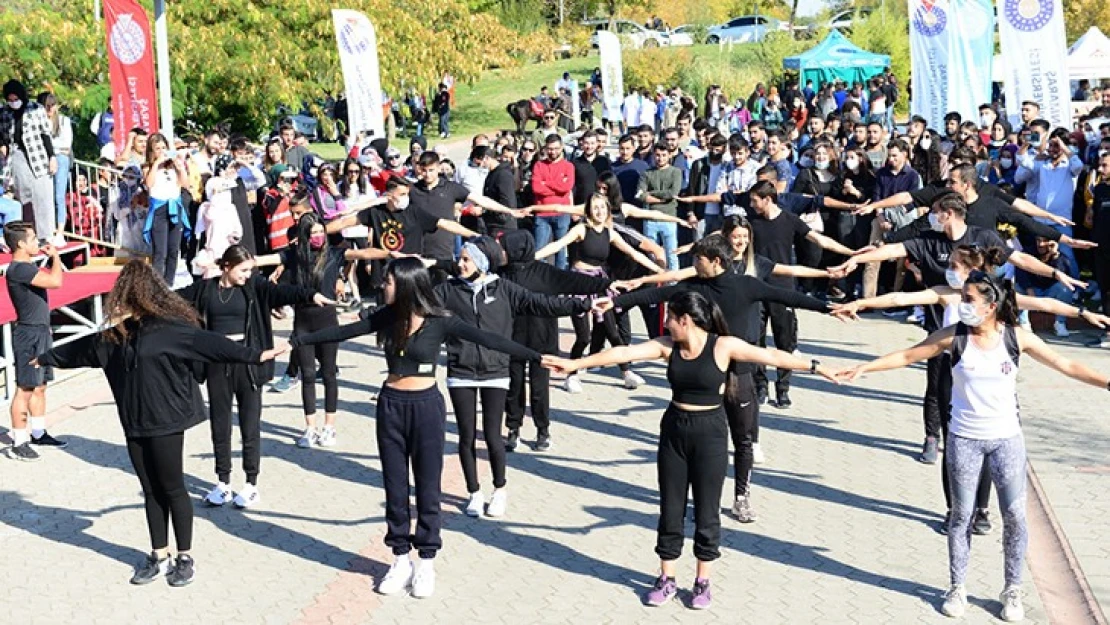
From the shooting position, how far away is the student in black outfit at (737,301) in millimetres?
8898

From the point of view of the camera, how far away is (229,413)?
9.73 meters

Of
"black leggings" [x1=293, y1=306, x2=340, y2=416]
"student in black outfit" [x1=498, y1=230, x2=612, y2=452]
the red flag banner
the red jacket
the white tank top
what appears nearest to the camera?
the white tank top

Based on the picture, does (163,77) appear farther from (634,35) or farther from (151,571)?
(634,35)

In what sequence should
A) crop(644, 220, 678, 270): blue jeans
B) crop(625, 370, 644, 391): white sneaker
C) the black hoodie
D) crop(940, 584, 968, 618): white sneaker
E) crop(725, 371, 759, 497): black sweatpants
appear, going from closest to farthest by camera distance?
crop(940, 584, 968, 618): white sneaker < crop(725, 371, 759, 497): black sweatpants < the black hoodie < crop(625, 370, 644, 391): white sneaker < crop(644, 220, 678, 270): blue jeans

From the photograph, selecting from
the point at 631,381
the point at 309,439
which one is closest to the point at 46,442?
the point at 309,439

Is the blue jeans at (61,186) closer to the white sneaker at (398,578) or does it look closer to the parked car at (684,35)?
the white sneaker at (398,578)

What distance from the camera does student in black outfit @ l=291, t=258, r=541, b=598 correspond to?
26.4 ft

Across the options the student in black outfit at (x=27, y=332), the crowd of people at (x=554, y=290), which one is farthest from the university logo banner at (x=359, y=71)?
the student in black outfit at (x=27, y=332)

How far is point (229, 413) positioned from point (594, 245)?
12.0 feet

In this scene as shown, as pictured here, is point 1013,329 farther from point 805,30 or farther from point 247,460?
point 805,30

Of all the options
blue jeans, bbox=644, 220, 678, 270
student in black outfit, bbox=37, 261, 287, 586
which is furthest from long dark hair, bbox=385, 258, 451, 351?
blue jeans, bbox=644, 220, 678, 270

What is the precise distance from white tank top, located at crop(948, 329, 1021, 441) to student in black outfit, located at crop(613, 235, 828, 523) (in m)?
1.12

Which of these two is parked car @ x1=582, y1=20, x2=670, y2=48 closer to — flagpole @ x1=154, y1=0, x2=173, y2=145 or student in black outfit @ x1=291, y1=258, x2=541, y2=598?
flagpole @ x1=154, y1=0, x2=173, y2=145

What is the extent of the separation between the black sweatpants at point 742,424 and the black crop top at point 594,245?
118 inches
